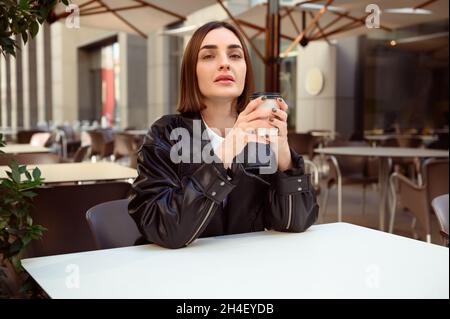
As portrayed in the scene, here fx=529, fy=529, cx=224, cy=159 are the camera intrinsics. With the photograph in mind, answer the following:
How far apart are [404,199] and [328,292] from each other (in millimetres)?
2925

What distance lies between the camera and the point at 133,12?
651cm

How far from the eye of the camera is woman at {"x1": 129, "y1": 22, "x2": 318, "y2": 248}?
1.35m

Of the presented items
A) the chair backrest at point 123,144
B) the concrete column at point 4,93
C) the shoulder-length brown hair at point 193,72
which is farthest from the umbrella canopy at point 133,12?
the concrete column at point 4,93

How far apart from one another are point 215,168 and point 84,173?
6.44ft

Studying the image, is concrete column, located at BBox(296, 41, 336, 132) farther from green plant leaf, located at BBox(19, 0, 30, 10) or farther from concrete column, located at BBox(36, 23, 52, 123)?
concrete column, located at BBox(36, 23, 52, 123)

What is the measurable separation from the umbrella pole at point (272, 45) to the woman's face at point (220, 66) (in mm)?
3671


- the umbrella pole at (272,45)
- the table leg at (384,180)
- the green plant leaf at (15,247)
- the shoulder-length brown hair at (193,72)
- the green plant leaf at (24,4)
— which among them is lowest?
the table leg at (384,180)

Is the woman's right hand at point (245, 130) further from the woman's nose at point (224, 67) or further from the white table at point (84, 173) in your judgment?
the white table at point (84, 173)

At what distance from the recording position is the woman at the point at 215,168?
1.35 metres

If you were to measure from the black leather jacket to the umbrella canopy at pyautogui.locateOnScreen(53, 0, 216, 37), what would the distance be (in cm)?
442

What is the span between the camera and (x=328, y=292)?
948 mm

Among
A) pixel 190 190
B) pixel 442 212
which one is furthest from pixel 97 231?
pixel 442 212

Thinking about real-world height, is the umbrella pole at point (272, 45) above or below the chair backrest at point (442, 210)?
above

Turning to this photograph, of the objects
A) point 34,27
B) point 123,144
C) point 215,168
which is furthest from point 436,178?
point 123,144
